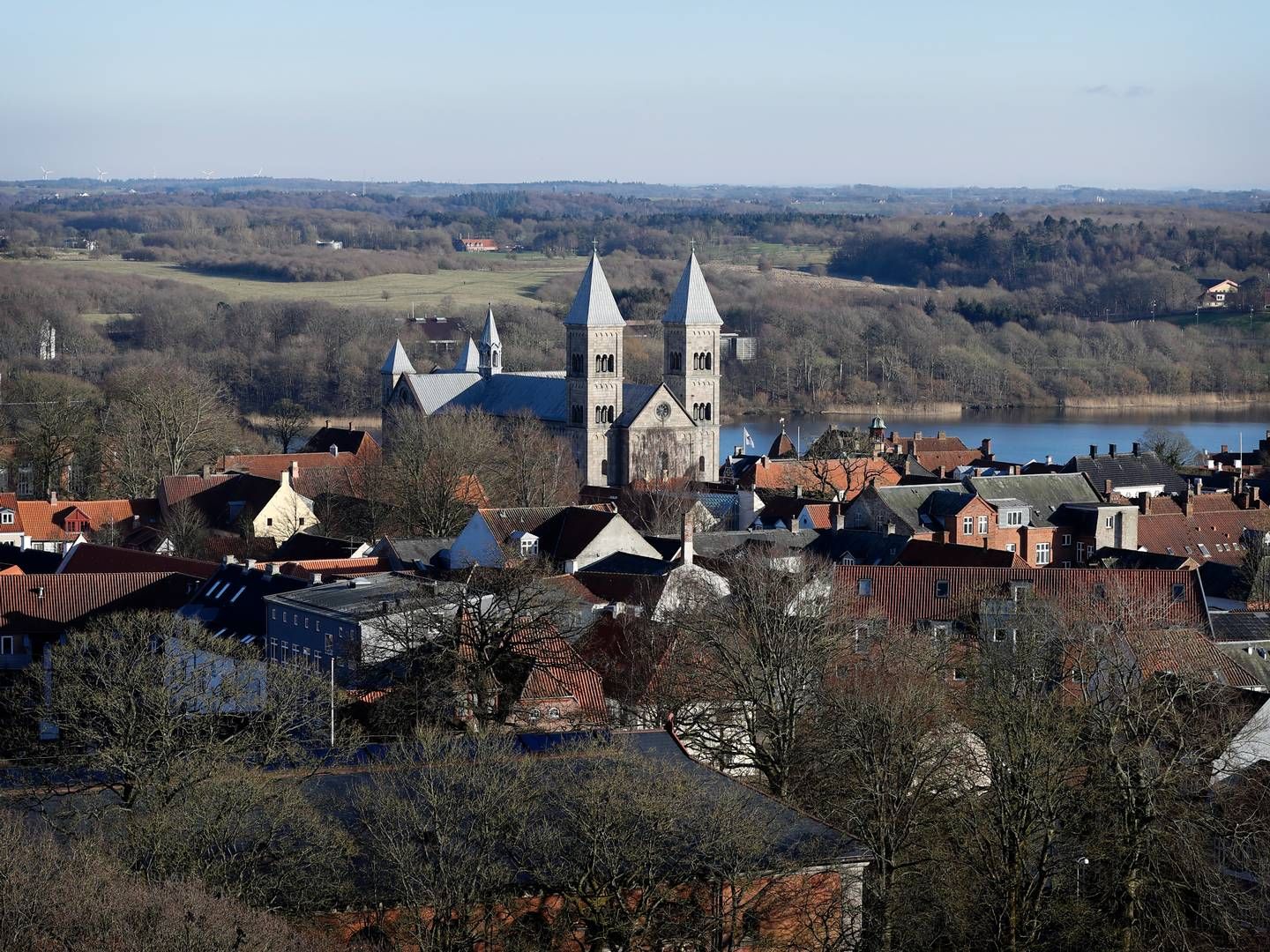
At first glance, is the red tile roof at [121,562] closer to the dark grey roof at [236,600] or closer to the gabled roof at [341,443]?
the dark grey roof at [236,600]

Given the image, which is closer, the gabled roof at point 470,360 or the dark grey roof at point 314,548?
the dark grey roof at point 314,548

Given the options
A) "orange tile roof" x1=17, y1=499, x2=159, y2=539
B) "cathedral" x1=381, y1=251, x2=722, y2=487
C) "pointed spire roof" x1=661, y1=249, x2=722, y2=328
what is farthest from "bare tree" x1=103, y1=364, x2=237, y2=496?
"pointed spire roof" x1=661, y1=249, x2=722, y2=328

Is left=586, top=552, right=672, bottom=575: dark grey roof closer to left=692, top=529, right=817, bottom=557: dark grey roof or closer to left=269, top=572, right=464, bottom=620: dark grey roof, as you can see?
left=692, top=529, right=817, bottom=557: dark grey roof

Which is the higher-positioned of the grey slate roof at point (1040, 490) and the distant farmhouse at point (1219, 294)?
the grey slate roof at point (1040, 490)

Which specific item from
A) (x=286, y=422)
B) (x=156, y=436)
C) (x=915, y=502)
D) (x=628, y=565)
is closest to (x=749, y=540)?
(x=628, y=565)

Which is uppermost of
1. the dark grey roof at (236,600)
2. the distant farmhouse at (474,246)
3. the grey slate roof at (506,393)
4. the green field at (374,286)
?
the dark grey roof at (236,600)

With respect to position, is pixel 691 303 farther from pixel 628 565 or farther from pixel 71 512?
pixel 628 565

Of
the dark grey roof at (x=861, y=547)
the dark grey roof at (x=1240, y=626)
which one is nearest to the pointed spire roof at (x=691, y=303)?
the dark grey roof at (x=861, y=547)

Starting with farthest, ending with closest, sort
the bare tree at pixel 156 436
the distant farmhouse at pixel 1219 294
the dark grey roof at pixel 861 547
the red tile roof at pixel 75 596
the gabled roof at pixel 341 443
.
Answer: the distant farmhouse at pixel 1219 294
the gabled roof at pixel 341 443
the bare tree at pixel 156 436
the dark grey roof at pixel 861 547
the red tile roof at pixel 75 596
